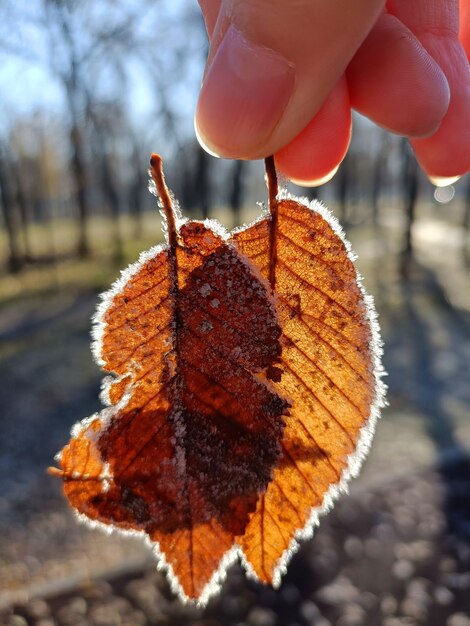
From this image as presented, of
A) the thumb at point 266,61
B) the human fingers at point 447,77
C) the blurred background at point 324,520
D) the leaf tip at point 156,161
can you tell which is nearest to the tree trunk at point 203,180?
the blurred background at point 324,520

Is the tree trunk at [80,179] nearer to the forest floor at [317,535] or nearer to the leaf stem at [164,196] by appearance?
the forest floor at [317,535]

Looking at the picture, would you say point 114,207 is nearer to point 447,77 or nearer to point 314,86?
point 447,77

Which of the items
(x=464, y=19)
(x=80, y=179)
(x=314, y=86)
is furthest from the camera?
(x=80, y=179)

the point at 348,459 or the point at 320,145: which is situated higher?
the point at 320,145

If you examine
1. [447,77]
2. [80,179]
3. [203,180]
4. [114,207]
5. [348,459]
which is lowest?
[114,207]

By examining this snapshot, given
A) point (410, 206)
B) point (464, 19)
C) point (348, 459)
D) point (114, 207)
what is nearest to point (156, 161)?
point (348, 459)

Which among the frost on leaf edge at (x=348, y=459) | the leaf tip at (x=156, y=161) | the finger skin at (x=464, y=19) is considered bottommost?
the frost on leaf edge at (x=348, y=459)

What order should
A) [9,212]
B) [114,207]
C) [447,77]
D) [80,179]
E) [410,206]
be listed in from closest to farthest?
[447,77] → [410,206] → [9,212] → [80,179] → [114,207]
